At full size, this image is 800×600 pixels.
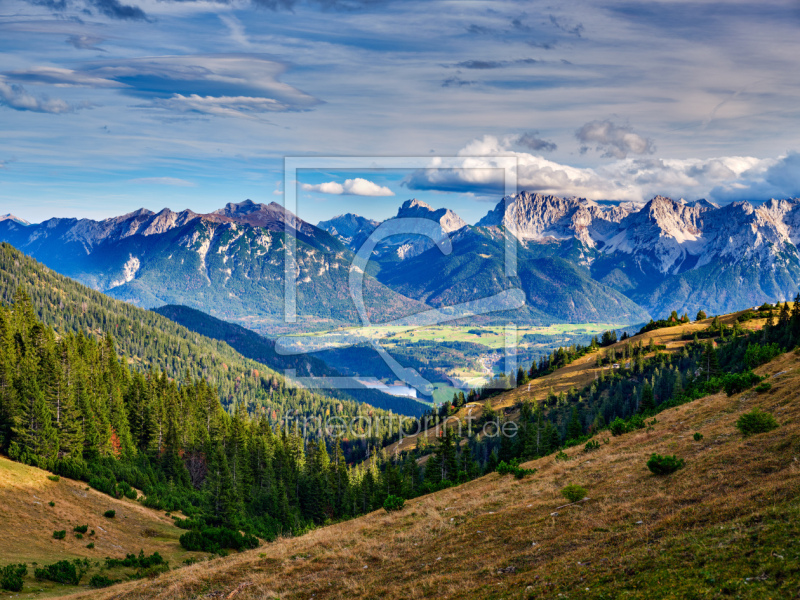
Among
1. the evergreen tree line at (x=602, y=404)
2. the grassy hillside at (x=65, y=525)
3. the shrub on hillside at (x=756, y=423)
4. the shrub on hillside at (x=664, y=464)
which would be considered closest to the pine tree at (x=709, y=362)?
the evergreen tree line at (x=602, y=404)

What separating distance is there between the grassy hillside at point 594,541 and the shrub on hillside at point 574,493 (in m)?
0.67

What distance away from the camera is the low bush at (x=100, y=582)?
31.2 meters

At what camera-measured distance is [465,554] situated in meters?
21.1

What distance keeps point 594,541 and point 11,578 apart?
1247 inches

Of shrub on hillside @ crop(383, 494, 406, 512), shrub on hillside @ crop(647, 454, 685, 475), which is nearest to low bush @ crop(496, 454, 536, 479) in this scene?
shrub on hillside @ crop(383, 494, 406, 512)

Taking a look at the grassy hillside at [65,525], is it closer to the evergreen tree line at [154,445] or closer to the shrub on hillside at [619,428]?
the evergreen tree line at [154,445]

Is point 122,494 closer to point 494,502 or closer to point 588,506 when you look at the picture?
point 494,502

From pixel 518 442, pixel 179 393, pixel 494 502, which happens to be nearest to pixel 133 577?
pixel 494 502

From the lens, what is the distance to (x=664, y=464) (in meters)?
25.0

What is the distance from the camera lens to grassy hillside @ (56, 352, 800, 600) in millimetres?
Result: 13398

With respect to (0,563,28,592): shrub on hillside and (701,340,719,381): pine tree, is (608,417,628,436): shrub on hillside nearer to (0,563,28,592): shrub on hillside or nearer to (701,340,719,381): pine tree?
(0,563,28,592): shrub on hillside

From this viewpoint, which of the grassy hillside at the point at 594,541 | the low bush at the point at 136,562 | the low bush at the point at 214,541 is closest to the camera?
the grassy hillside at the point at 594,541

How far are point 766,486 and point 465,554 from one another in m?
12.0

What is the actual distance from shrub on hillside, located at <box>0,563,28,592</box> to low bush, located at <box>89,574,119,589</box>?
4.01 metres
